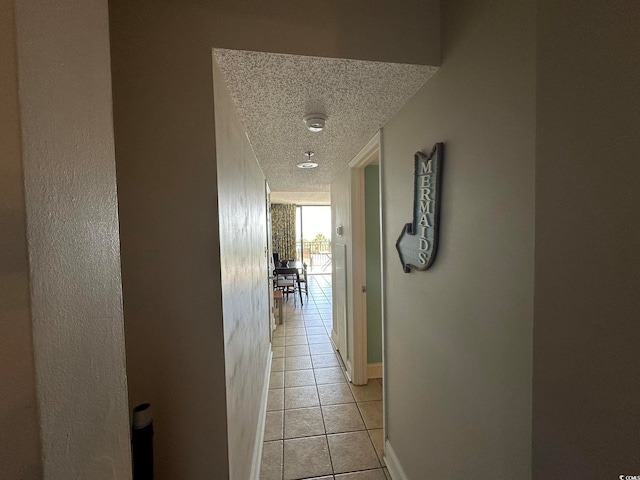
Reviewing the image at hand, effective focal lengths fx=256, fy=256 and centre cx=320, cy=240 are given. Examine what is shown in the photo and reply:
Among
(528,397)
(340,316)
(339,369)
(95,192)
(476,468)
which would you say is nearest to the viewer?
(95,192)

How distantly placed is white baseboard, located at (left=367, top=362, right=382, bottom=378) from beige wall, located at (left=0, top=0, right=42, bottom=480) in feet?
8.90

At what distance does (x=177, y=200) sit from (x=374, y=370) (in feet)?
8.35

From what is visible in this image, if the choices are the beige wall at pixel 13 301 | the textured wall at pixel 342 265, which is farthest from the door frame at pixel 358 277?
the beige wall at pixel 13 301

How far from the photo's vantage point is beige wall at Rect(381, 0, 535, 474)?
2.26ft

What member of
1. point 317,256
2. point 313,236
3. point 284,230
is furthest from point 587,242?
point 317,256

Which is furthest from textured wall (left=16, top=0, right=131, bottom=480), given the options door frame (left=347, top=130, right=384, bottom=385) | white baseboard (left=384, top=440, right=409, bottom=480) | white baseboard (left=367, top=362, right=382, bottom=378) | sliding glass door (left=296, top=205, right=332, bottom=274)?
sliding glass door (left=296, top=205, right=332, bottom=274)

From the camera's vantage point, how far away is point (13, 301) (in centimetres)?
29

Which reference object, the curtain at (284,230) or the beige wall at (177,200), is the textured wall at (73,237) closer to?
the beige wall at (177,200)

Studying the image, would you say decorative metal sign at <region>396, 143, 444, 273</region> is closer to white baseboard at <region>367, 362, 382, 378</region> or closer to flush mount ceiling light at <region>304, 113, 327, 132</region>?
flush mount ceiling light at <region>304, 113, 327, 132</region>

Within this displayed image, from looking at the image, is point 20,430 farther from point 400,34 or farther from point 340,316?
point 340,316

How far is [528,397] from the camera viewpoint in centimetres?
68

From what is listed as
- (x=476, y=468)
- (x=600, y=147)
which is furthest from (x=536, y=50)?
(x=476, y=468)

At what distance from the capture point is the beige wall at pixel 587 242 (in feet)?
1.79

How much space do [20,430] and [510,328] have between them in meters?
0.99
